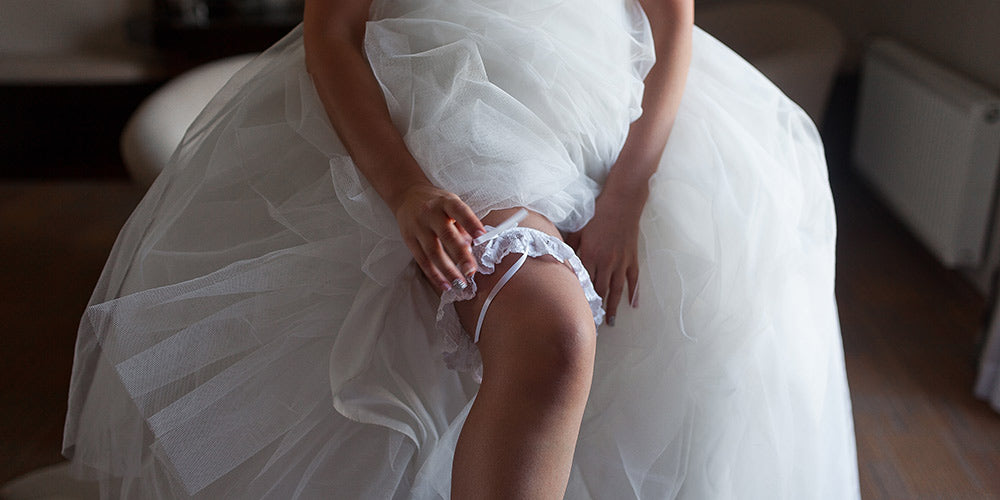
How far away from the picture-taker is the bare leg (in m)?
0.71

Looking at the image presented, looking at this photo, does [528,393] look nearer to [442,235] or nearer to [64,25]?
[442,235]

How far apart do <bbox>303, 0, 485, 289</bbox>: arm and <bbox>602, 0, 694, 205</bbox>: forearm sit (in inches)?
9.7

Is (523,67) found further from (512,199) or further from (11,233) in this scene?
(11,233)

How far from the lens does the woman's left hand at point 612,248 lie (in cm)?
96

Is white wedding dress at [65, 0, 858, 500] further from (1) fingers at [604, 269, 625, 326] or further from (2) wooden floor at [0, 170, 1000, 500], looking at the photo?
(2) wooden floor at [0, 170, 1000, 500]

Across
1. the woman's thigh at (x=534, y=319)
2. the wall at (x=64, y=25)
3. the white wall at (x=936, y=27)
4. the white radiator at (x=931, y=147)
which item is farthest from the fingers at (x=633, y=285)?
the wall at (x=64, y=25)

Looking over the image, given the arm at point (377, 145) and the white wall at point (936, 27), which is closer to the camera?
the arm at point (377, 145)

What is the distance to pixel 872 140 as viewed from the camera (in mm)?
2488

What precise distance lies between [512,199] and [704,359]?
271 mm

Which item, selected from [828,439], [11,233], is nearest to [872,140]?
[828,439]

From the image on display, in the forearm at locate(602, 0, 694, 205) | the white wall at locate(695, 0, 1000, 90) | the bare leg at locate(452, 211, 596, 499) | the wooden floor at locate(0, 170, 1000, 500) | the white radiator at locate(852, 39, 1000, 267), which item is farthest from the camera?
the white wall at locate(695, 0, 1000, 90)

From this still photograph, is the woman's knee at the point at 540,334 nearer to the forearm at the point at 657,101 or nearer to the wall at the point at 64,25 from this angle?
the forearm at the point at 657,101

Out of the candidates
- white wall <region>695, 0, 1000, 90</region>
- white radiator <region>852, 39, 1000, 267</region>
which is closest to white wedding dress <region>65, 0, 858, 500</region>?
white radiator <region>852, 39, 1000, 267</region>

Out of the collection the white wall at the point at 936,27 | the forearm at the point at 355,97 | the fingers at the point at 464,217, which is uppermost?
the forearm at the point at 355,97
